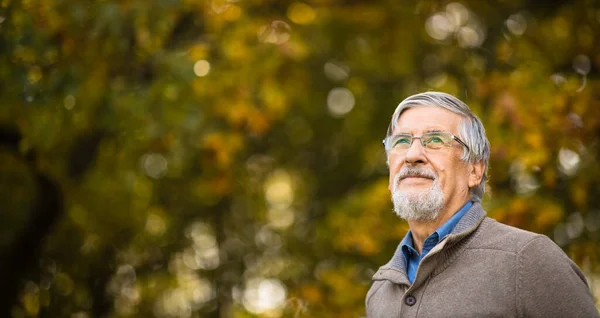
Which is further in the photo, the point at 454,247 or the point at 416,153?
the point at 416,153

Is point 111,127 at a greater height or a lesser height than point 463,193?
lesser

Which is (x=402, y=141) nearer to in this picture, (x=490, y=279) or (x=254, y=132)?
(x=490, y=279)

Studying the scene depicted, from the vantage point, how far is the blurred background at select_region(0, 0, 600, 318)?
5340 mm

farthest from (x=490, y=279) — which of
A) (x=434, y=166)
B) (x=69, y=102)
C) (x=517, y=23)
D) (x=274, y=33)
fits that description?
(x=517, y=23)

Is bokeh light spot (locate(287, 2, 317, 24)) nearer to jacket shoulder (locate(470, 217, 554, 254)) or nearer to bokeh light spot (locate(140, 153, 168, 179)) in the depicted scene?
bokeh light spot (locate(140, 153, 168, 179))

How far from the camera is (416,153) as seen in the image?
2648 millimetres

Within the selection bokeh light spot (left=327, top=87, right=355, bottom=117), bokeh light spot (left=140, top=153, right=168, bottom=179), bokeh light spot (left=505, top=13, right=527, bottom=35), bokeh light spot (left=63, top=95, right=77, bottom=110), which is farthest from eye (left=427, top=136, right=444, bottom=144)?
bokeh light spot (left=140, top=153, right=168, bottom=179)

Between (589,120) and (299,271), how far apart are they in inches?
179

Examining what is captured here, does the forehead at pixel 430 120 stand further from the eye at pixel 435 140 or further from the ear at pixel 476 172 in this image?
the ear at pixel 476 172

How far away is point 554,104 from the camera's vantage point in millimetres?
5520

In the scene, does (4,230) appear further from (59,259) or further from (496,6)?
(496,6)

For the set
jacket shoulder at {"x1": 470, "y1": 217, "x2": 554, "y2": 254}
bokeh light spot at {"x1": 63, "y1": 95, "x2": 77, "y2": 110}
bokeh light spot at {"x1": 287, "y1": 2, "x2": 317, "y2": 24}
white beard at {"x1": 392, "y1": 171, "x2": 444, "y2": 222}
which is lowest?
bokeh light spot at {"x1": 63, "y1": 95, "x2": 77, "y2": 110}

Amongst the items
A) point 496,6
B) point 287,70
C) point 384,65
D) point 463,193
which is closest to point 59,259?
point 287,70

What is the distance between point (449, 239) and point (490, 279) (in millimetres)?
208
